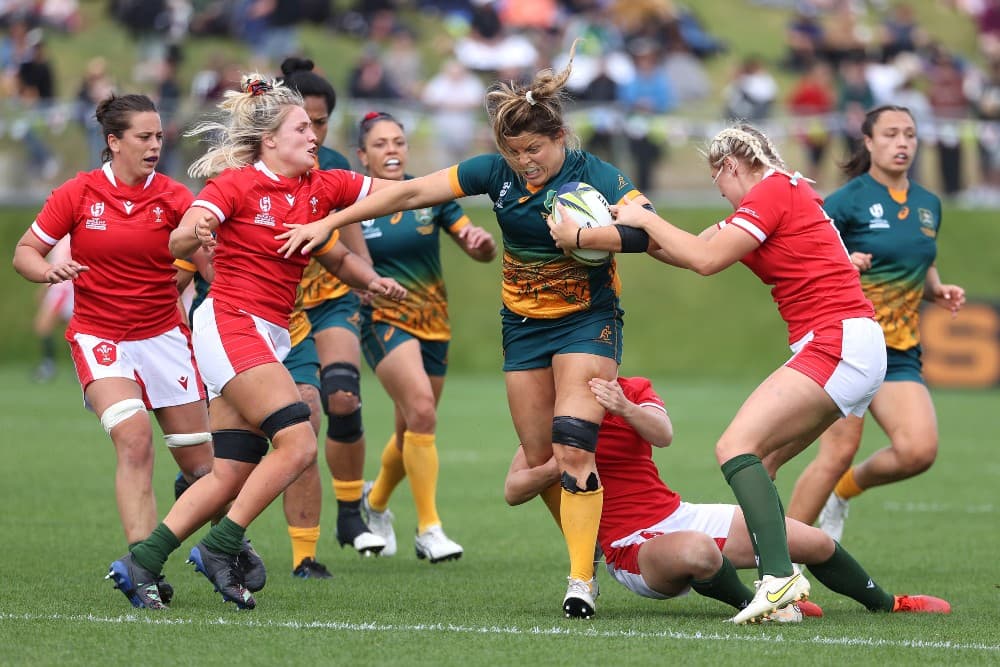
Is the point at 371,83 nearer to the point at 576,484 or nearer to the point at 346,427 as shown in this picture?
the point at 346,427

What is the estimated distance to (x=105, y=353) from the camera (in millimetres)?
6566

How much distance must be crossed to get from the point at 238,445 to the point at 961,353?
13.0 meters

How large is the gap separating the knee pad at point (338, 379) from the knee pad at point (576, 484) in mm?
2208

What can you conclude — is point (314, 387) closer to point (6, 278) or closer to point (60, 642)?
point (60, 642)

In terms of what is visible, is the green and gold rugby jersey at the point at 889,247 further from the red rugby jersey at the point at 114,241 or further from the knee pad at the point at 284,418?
the red rugby jersey at the point at 114,241

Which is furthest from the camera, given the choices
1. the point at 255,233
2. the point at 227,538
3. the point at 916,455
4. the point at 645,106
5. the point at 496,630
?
the point at 645,106

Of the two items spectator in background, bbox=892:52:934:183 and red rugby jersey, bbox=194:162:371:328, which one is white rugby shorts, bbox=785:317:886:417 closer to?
red rugby jersey, bbox=194:162:371:328

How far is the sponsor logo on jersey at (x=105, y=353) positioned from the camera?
655 centimetres

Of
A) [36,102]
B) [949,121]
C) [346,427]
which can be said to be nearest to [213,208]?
[346,427]

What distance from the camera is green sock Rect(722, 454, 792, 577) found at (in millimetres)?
5648

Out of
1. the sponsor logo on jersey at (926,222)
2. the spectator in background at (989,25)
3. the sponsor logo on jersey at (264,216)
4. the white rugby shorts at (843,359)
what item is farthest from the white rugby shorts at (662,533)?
the spectator in background at (989,25)

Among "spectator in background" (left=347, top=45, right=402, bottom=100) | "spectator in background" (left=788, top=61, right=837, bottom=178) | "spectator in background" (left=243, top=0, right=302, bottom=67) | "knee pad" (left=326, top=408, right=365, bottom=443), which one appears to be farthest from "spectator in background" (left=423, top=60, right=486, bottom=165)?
"knee pad" (left=326, top=408, right=365, bottom=443)

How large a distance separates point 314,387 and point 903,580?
3004 mm

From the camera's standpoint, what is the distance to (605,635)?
18.0 feet
